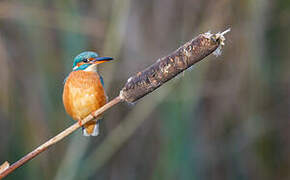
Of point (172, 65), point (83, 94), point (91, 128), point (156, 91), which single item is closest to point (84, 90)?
point (83, 94)

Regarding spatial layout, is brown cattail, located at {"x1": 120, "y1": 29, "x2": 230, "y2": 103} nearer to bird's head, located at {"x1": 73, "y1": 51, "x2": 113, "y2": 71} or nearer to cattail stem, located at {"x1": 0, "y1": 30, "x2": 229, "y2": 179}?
cattail stem, located at {"x1": 0, "y1": 30, "x2": 229, "y2": 179}

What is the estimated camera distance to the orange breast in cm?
249

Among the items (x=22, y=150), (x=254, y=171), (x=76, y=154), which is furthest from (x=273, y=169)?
(x=22, y=150)

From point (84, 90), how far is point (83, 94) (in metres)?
0.03

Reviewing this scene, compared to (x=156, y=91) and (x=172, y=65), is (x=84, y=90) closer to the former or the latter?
(x=156, y=91)

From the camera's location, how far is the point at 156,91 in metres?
3.10

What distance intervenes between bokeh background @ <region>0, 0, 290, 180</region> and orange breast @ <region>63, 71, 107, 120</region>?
0.41 meters

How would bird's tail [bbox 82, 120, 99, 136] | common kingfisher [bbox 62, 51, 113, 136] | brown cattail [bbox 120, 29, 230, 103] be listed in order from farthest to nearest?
bird's tail [bbox 82, 120, 99, 136]
common kingfisher [bbox 62, 51, 113, 136]
brown cattail [bbox 120, 29, 230, 103]

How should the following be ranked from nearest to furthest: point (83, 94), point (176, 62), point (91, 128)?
point (176, 62) → point (83, 94) → point (91, 128)

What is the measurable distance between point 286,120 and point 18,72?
2.45 metres

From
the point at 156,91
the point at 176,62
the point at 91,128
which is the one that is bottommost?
the point at 176,62

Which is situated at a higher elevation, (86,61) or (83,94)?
(86,61)

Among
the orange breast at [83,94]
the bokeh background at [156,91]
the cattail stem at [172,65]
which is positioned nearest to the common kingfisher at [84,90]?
the orange breast at [83,94]

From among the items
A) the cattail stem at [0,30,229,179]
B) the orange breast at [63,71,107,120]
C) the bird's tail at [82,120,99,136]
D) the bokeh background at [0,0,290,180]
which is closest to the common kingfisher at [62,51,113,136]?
the orange breast at [63,71,107,120]
